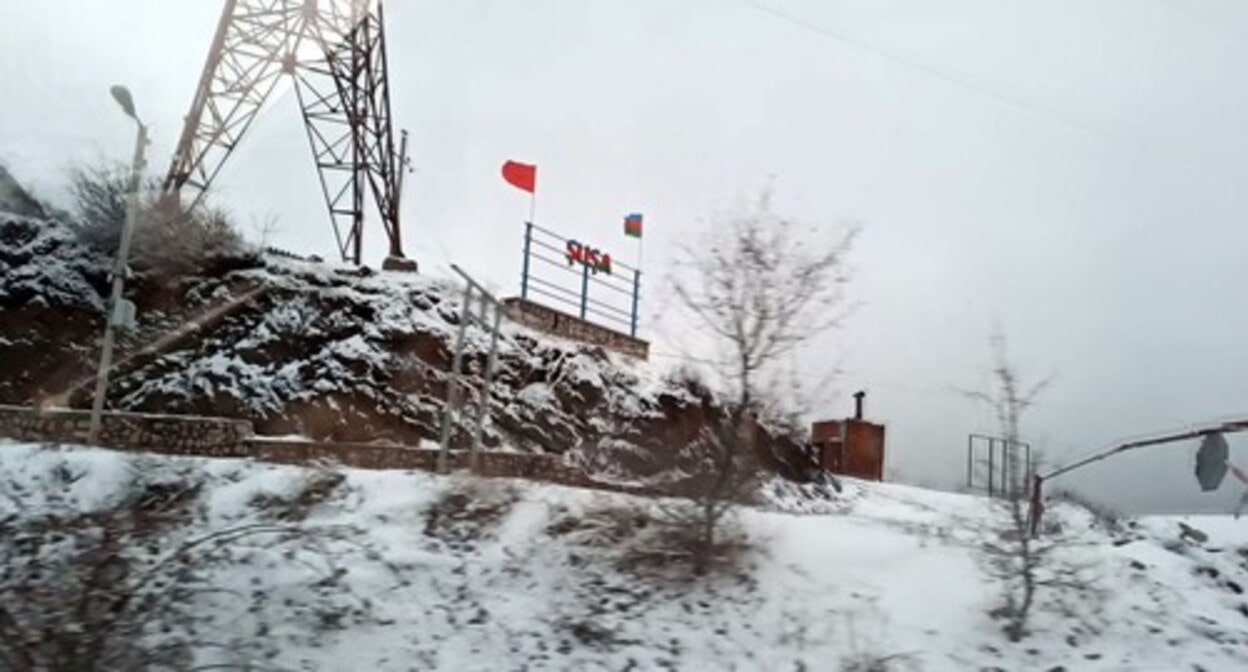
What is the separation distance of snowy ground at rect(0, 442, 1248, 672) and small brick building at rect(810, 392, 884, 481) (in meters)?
17.5

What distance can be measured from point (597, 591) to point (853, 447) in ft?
70.0

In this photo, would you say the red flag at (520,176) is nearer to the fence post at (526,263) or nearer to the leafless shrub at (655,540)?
the fence post at (526,263)

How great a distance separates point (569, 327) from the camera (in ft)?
79.4

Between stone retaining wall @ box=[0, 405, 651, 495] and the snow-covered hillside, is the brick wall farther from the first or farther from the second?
stone retaining wall @ box=[0, 405, 651, 495]

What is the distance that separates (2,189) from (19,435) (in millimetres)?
8992

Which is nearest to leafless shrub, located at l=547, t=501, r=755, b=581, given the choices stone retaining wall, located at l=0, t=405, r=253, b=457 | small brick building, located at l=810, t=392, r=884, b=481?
stone retaining wall, located at l=0, t=405, r=253, b=457

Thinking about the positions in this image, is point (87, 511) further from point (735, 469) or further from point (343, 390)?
point (343, 390)

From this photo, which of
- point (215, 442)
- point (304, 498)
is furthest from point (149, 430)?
point (304, 498)

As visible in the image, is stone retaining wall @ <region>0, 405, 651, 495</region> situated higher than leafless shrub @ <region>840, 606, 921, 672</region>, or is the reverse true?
stone retaining wall @ <region>0, 405, 651, 495</region>

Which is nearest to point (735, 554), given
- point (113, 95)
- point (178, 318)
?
point (113, 95)

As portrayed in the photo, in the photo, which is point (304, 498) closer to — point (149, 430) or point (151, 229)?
point (149, 430)

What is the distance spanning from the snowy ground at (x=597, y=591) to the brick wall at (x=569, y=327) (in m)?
12.8

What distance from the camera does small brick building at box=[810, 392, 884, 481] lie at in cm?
2811

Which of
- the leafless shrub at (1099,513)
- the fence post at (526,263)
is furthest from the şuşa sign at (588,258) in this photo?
the leafless shrub at (1099,513)
